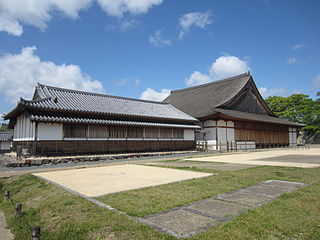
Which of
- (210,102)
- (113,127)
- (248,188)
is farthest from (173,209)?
(210,102)

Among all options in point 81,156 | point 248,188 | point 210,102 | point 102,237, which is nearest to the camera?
point 102,237

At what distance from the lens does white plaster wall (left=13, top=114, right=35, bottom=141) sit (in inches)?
530

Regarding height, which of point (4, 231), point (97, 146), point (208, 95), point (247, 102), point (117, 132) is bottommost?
point (4, 231)

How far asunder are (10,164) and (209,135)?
16.5m

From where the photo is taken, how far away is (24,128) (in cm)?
1501

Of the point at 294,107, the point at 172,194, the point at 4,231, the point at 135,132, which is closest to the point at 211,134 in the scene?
the point at 135,132

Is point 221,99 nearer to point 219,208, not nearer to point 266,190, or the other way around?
point 266,190

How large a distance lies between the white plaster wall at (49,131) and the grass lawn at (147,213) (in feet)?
24.5

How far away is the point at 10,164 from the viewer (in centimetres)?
1077

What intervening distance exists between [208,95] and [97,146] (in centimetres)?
1763

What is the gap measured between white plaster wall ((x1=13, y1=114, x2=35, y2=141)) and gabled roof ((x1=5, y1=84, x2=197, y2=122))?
735mm

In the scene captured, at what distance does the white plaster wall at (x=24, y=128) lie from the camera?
13472 mm

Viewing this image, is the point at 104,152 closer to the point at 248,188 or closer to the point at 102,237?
the point at 248,188

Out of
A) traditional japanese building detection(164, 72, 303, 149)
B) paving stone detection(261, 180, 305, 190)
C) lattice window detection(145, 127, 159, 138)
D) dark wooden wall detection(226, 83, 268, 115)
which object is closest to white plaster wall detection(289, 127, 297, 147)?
traditional japanese building detection(164, 72, 303, 149)
